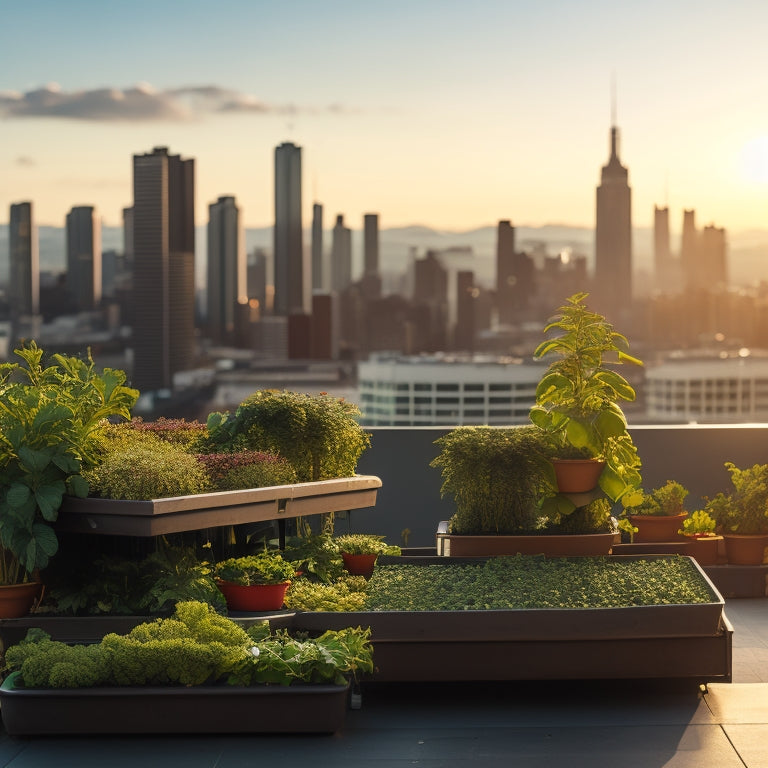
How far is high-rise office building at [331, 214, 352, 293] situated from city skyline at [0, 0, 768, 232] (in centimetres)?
210

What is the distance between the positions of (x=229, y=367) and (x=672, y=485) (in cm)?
7957

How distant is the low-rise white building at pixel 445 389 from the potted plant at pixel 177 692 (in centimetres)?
8577

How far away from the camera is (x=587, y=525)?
6.32 metres

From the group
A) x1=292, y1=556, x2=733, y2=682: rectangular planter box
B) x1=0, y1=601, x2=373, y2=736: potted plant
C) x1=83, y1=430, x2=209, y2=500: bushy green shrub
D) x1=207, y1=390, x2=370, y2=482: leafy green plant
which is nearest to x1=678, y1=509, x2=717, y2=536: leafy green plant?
x1=207, y1=390, x2=370, y2=482: leafy green plant

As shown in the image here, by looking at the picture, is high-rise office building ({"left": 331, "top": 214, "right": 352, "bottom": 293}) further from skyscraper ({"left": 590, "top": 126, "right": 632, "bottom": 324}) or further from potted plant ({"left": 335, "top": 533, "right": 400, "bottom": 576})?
potted plant ({"left": 335, "top": 533, "right": 400, "bottom": 576})

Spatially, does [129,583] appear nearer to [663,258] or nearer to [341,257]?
[341,257]

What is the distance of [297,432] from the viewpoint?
6.36 metres

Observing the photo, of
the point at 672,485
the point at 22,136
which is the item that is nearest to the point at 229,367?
the point at 22,136

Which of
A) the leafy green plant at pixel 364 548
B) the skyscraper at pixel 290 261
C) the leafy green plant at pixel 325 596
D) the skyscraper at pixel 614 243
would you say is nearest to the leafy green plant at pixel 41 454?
the leafy green plant at pixel 325 596

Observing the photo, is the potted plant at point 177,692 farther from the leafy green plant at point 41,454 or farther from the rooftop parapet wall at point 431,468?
the rooftop parapet wall at point 431,468

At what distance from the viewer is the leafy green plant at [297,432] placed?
6.35m

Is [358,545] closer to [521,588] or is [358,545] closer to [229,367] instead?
[521,588]

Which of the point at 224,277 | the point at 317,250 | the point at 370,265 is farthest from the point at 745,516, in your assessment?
the point at 317,250

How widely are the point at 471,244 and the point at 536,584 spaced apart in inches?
3853
